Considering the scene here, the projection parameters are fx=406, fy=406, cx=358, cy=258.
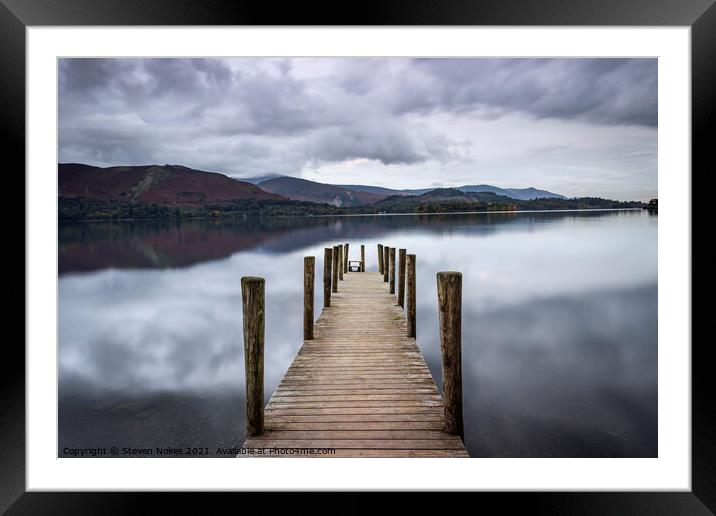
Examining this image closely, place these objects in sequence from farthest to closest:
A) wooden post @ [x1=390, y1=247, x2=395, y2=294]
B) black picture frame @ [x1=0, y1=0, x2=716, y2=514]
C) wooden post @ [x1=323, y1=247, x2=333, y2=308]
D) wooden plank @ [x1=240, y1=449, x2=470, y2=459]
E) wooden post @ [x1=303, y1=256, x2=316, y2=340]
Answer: wooden post @ [x1=390, y1=247, x2=395, y2=294] → wooden post @ [x1=323, y1=247, x2=333, y2=308] → wooden post @ [x1=303, y1=256, x2=316, y2=340] → wooden plank @ [x1=240, y1=449, x2=470, y2=459] → black picture frame @ [x1=0, y1=0, x2=716, y2=514]

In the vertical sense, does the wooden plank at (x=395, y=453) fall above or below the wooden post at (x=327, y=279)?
below

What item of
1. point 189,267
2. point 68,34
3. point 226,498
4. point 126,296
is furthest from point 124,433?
point 189,267

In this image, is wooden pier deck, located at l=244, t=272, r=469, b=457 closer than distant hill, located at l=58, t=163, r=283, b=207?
Yes

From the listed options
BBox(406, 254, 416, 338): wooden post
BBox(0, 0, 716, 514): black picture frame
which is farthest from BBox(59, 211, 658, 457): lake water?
BBox(0, 0, 716, 514): black picture frame

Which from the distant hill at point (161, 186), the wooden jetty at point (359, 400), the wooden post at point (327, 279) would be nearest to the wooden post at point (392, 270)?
the wooden post at point (327, 279)

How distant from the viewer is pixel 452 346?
10.1 feet

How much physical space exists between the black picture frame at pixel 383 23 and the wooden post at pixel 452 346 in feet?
3.30

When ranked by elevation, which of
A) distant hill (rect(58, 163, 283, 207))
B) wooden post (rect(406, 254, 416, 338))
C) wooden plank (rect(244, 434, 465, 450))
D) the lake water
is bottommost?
the lake water

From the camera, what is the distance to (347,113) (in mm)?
29156

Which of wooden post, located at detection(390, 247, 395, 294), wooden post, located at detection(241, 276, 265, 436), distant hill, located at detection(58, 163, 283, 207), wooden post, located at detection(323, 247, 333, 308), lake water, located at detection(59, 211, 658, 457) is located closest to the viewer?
wooden post, located at detection(241, 276, 265, 436)

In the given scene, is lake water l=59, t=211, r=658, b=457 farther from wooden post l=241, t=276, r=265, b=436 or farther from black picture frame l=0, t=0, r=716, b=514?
black picture frame l=0, t=0, r=716, b=514

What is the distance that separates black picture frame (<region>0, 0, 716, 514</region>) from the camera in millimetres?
2002

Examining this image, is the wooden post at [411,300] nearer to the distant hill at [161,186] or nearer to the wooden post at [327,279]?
the wooden post at [327,279]

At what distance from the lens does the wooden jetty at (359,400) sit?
2.97 m
